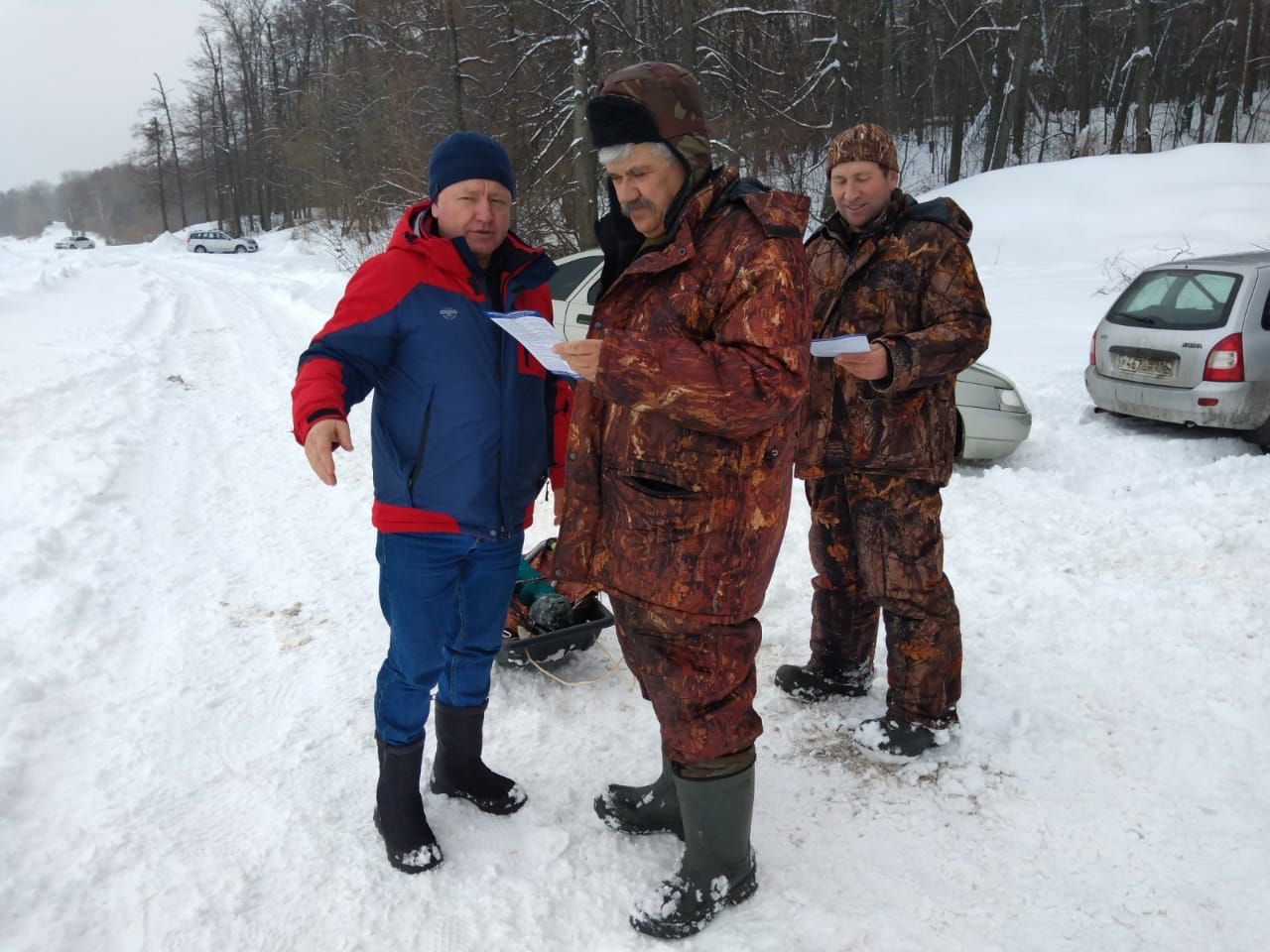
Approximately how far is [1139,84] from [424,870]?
80.8 feet

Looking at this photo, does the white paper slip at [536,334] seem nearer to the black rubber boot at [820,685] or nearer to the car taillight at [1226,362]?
the black rubber boot at [820,685]

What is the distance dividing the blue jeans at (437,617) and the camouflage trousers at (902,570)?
3.90 feet

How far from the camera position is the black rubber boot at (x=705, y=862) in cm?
216

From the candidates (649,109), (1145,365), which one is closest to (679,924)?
(649,109)

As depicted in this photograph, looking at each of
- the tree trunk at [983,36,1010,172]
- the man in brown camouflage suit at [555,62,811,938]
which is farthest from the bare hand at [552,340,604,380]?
the tree trunk at [983,36,1010,172]

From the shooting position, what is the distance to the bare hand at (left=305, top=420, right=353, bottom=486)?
1986 millimetres

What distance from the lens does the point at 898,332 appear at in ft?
8.80

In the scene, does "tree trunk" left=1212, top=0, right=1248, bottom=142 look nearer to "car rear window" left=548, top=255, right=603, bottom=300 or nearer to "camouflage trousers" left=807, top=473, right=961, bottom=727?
"car rear window" left=548, top=255, right=603, bottom=300

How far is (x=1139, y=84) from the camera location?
66.5 ft

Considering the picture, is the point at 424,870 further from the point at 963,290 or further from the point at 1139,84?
the point at 1139,84

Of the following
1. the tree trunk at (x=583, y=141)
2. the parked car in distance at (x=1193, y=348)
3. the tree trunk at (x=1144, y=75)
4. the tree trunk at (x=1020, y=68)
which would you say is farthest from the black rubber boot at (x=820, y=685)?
the tree trunk at (x=1020, y=68)

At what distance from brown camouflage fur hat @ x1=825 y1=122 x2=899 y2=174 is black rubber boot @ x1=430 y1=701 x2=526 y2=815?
6.99 ft

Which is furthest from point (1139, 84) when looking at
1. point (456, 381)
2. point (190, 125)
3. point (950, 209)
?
point (190, 125)

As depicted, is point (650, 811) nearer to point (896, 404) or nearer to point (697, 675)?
point (697, 675)
